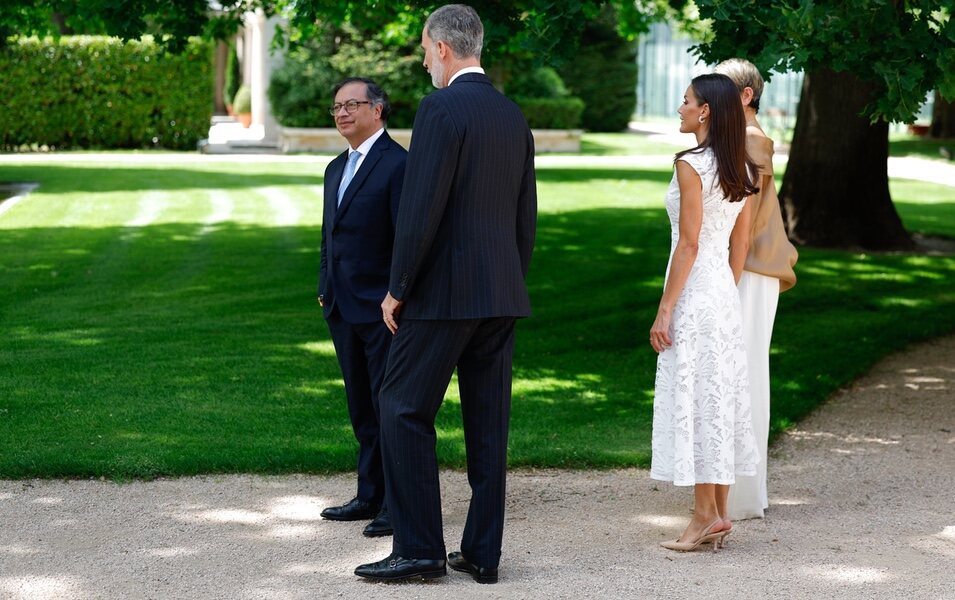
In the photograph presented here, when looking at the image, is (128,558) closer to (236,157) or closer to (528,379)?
(528,379)

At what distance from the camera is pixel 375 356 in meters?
4.85

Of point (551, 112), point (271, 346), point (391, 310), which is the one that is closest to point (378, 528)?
point (391, 310)

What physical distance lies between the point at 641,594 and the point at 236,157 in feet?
74.6

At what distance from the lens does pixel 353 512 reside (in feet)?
16.8

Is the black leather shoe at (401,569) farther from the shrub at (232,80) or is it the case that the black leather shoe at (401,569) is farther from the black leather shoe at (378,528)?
the shrub at (232,80)

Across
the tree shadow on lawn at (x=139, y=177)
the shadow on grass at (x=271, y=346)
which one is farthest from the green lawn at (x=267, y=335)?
the tree shadow on lawn at (x=139, y=177)

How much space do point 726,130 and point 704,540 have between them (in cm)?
153

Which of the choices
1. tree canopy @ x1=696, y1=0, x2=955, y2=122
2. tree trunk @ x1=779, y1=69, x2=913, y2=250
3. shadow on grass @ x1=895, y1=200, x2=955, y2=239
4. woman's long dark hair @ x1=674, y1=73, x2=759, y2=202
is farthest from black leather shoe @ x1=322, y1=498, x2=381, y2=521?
shadow on grass @ x1=895, y1=200, x2=955, y2=239

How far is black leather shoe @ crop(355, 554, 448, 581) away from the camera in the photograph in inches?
170

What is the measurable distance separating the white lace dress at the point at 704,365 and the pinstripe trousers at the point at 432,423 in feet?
2.39

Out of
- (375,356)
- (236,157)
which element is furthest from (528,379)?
(236,157)

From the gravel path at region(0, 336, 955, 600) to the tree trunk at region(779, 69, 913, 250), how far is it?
7156mm

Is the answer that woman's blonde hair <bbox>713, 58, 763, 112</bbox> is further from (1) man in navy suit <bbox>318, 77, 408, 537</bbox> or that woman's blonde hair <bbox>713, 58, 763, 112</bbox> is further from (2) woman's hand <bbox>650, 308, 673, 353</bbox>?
(1) man in navy suit <bbox>318, 77, 408, 537</bbox>

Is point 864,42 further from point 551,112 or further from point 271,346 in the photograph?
point 551,112
